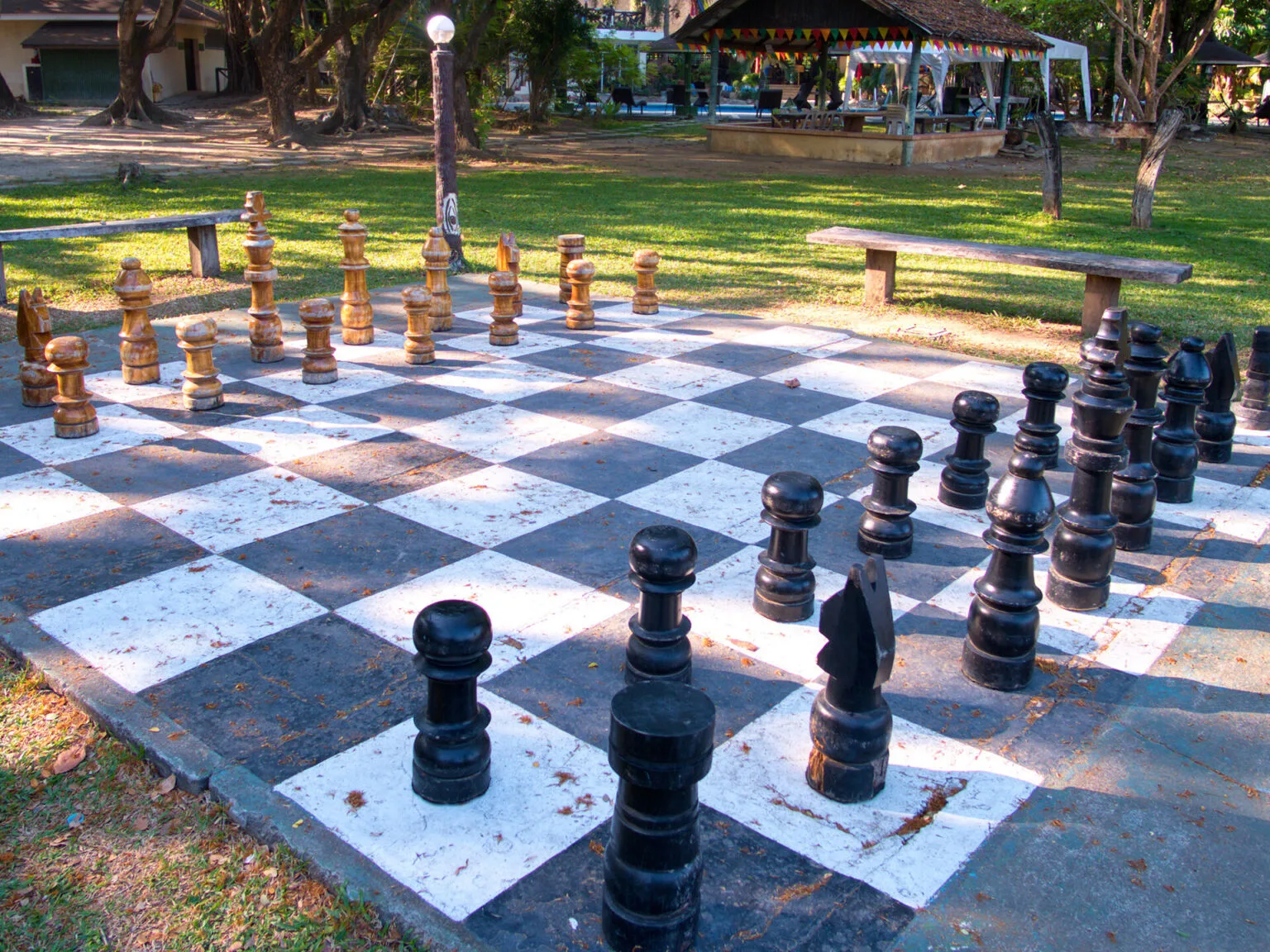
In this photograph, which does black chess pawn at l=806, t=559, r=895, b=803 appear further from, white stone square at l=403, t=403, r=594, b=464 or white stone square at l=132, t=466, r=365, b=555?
white stone square at l=403, t=403, r=594, b=464

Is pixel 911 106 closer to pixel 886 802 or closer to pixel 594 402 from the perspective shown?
pixel 594 402

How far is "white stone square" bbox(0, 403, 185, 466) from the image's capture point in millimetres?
5324

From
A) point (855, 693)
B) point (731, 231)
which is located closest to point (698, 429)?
point (855, 693)

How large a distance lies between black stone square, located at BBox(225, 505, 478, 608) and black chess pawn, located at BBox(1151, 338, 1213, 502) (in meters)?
3.20

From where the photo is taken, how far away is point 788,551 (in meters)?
3.82

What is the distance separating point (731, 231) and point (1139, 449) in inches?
363

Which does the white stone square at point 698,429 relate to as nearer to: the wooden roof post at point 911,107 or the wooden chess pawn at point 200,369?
the wooden chess pawn at point 200,369

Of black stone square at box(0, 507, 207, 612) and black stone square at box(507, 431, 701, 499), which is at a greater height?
black stone square at box(507, 431, 701, 499)

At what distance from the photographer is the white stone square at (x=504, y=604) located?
3695 mm

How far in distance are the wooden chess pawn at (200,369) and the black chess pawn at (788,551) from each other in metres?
3.45

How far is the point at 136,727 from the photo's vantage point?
3160 millimetres

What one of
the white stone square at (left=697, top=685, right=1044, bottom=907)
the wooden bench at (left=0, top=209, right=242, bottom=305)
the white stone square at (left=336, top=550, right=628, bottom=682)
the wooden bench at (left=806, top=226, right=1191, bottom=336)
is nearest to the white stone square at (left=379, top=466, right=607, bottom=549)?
the white stone square at (left=336, top=550, right=628, bottom=682)

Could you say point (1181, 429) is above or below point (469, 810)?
above

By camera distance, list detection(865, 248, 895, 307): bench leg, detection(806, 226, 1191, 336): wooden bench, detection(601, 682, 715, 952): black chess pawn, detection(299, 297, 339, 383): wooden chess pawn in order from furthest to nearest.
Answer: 1. detection(865, 248, 895, 307): bench leg
2. detection(806, 226, 1191, 336): wooden bench
3. detection(299, 297, 339, 383): wooden chess pawn
4. detection(601, 682, 715, 952): black chess pawn
